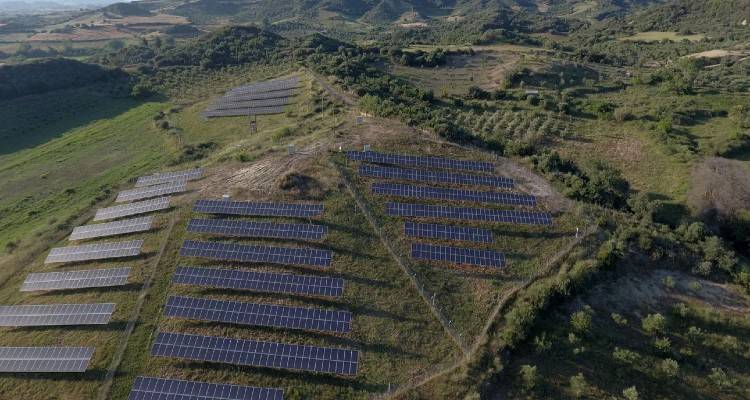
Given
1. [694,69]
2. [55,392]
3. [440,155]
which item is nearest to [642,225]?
[440,155]

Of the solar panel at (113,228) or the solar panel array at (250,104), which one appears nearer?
the solar panel at (113,228)

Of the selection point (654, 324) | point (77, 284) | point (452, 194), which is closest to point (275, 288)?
point (77, 284)

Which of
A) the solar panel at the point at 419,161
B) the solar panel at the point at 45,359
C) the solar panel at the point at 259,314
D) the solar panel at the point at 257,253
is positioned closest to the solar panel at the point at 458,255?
the solar panel at the point at 257,253

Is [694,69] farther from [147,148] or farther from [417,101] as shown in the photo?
[147,148]

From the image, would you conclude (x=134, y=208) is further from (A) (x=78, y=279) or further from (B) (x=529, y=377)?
(B) (x=529, y=377)

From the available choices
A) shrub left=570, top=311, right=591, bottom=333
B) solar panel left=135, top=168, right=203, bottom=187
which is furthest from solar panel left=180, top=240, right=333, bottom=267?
shrub left=570, top=311, right=591, bottom=333

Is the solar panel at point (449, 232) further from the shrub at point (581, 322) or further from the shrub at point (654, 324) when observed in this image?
the shrub at point (654, 324)
